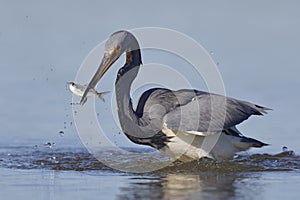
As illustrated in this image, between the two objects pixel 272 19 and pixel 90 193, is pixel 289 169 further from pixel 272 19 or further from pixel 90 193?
pixel 272 19

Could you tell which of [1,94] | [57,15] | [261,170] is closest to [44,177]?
[261,170]

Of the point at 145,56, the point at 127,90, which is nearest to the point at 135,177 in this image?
the point at 127,90

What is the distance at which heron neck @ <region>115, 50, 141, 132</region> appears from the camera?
9664 mm

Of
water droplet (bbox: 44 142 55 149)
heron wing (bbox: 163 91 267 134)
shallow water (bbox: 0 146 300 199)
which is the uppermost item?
heron wing (bbox: 163 91 267 134)

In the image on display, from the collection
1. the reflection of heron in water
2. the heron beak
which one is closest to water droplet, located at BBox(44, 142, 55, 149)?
the reflection of heron in water

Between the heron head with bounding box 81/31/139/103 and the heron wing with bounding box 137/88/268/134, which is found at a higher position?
the heron head with bounding box 81/31/139/103

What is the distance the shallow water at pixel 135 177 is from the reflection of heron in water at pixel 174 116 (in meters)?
0.21

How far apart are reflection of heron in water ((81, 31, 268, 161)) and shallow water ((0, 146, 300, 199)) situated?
0.68 ft

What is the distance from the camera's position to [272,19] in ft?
56.9

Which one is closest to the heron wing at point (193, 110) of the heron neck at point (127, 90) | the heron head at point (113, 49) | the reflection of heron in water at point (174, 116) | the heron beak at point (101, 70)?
the reflection of heron in water at point (174, 116)

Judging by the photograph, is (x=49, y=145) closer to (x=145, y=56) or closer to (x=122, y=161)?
(x=122, y=161)

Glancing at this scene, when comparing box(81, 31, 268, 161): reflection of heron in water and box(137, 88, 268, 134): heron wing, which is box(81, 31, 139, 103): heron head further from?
box(137, 88, 268, 134): heron wing

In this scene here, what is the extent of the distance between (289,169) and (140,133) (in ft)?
5.23

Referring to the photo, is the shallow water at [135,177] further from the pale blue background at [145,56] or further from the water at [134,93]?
the pale blue background at [145,56]
